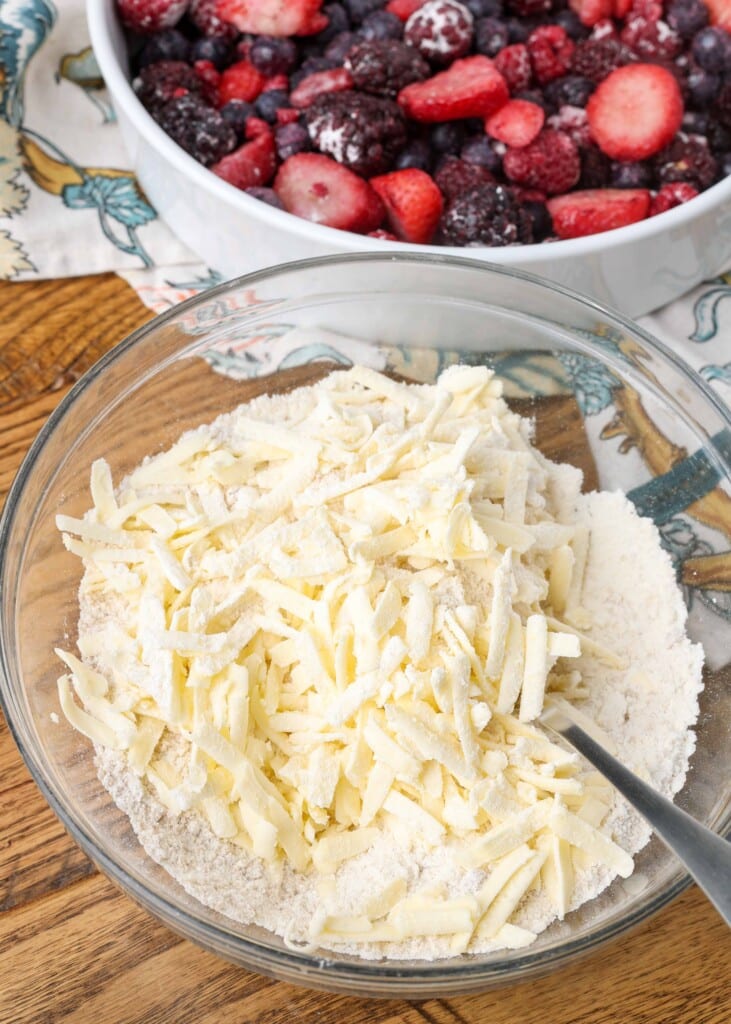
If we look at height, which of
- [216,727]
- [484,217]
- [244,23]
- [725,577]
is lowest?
[725,577]

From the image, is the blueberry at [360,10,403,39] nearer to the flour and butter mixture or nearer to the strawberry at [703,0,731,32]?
the strawberry at [703,0,731,32]

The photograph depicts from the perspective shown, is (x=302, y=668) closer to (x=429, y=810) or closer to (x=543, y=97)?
(x=429, y=810)

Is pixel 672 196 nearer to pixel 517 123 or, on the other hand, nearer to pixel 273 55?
pixel 517 123

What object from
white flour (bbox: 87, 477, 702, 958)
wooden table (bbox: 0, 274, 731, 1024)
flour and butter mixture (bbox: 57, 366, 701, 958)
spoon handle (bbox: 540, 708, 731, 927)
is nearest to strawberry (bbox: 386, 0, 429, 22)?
flour and butter mixture (bbox: 57, 366, 701, 958)

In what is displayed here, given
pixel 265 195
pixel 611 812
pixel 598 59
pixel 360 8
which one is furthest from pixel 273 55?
pixel 611 812

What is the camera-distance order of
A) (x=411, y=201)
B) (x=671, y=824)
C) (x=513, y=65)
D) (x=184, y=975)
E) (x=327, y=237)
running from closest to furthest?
(x=671, y=824), (x=184, y=975), (x=327, y=237), (x=411, y=201), (x=513, y=65)

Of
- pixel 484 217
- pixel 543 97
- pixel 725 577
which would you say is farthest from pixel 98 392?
pixel 543 97
